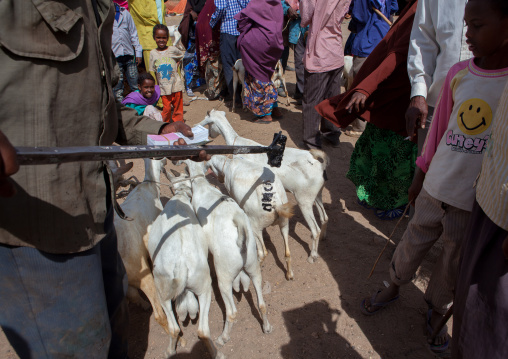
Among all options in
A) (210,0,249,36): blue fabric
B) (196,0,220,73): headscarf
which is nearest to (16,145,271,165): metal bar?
(210,0,249,36): blue fabric

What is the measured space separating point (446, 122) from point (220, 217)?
71.6 inches

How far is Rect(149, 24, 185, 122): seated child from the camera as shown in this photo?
266 inches

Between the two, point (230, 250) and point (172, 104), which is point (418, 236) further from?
point (172, 104)

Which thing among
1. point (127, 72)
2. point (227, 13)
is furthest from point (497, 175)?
point (127, 72)

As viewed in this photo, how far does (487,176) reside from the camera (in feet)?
5.32

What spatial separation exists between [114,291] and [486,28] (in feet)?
8.35

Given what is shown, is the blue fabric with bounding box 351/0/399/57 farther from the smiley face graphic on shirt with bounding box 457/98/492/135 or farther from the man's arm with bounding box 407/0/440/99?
the smiley face graphic on shirt with bounding box 457/98/492/135

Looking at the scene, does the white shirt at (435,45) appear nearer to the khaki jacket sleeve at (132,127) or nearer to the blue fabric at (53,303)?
the khaki jacket sleeve at (132,127)

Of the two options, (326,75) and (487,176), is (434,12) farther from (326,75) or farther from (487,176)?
(326,75)

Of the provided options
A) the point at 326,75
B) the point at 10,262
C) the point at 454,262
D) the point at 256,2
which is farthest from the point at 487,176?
the point at 256,2

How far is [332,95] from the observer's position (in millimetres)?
6125

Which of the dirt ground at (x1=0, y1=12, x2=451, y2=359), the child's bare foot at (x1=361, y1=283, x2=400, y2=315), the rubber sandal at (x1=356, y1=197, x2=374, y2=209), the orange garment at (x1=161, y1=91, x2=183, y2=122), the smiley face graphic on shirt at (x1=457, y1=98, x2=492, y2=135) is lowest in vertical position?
the dirt ground at (x1=0, y1=12, x2=451, y2=359)

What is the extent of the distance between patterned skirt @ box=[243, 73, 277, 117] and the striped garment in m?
6.08

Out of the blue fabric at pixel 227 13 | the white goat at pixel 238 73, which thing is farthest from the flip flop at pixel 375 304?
the blue fabric at pixel 227 13
